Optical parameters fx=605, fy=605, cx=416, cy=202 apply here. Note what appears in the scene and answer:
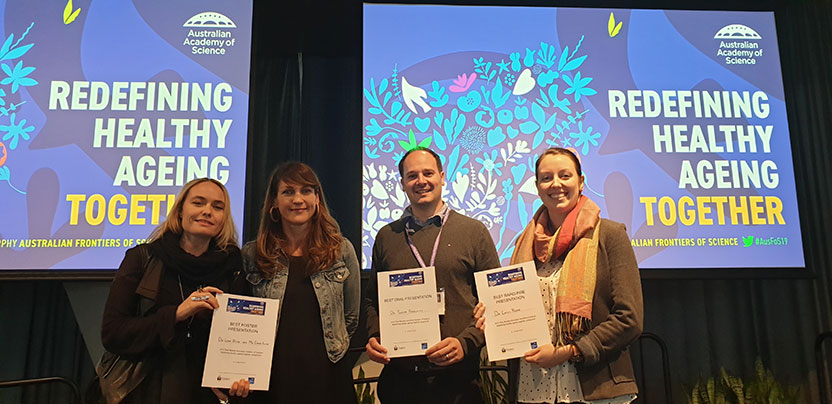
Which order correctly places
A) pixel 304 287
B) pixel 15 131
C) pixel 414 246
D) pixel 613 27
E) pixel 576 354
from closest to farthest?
pixel 576 354 < pixel 304 287 < pixel 414 246 < pixel 15 131 < pixel 613 27

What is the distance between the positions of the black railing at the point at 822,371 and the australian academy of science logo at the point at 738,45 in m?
1.80

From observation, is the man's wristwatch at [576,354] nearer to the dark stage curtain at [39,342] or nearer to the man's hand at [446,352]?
the man's hand at [446,352]

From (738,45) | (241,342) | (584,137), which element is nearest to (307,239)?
(241,342)

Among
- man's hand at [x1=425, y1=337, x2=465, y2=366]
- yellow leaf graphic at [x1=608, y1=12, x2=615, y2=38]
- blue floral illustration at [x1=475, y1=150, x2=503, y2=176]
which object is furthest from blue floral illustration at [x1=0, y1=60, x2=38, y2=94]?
yellow leaf graphic at [x1=608, y1=12, x2=615, y2=38]

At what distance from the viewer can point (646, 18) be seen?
4078mm

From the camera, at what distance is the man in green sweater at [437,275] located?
7.38ft

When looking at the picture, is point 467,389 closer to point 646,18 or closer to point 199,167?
point 199,167

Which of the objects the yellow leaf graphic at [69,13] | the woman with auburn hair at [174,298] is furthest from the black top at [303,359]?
the yellow leaf graphic at [69,13]

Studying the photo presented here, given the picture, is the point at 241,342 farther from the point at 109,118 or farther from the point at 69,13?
the point at 69,13

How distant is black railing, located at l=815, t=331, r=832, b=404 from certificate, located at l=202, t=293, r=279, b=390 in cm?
323

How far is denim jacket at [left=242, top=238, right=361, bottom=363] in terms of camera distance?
7.45ft

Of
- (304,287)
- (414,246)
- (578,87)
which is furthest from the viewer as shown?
(578,87)

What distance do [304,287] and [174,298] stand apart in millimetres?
466

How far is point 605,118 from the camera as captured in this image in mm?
3865
